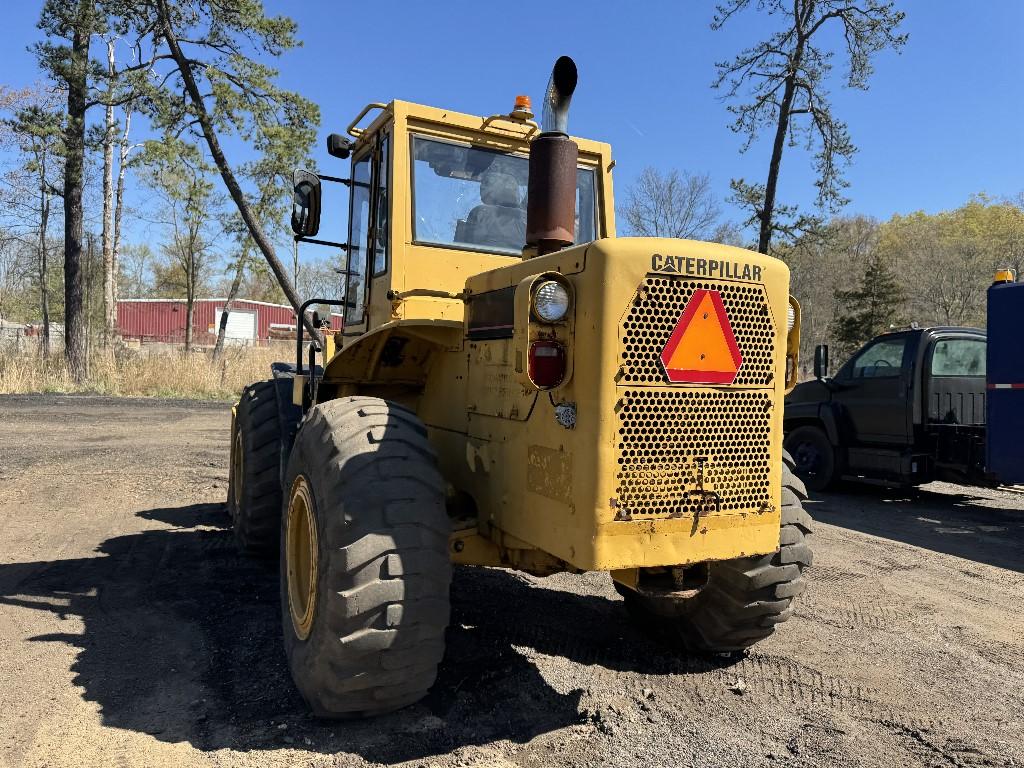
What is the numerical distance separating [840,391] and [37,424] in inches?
499

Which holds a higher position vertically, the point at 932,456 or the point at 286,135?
the point at 286,135

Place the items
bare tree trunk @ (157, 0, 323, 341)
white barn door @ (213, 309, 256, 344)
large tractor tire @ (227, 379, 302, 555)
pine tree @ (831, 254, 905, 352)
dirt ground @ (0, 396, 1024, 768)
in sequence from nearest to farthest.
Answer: dirt ground @ (0, 396, 1024, 768)
large tractor tire @ (227, 379, 302, 555)
bare tree trunk @ (157, 0, 323, 341)
pine tree @ (831, 254, 905, 352)
white barn door @ (213, 309, 256, 344)

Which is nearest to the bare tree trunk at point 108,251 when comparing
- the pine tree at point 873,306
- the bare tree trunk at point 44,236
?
the bare tree trunk at point 44,236

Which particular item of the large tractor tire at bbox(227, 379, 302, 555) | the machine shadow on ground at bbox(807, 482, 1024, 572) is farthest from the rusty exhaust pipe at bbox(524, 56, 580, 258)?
the machine shadow on ground at bbox(807, 482, 1024, 572)

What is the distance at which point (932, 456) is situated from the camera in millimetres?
8820

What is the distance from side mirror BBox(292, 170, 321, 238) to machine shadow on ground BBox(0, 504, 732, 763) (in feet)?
7.37

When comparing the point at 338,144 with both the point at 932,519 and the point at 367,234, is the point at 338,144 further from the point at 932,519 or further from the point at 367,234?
the point at 932,519

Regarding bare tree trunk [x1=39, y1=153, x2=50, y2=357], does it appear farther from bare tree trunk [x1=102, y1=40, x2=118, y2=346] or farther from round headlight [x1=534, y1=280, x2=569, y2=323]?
round headlight [x1=534, y1=280, x2=569, y2=323]

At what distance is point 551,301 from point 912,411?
7603 millimetres

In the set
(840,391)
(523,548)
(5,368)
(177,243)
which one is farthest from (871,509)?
(177,243)

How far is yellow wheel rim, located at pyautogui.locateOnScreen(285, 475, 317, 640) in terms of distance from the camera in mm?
3215

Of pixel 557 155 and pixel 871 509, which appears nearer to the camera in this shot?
pixel 557 155

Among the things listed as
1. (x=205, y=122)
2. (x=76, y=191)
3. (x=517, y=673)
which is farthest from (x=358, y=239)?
(x=76, y=191)

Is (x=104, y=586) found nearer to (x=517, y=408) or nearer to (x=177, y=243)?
(x=517, y=408)
